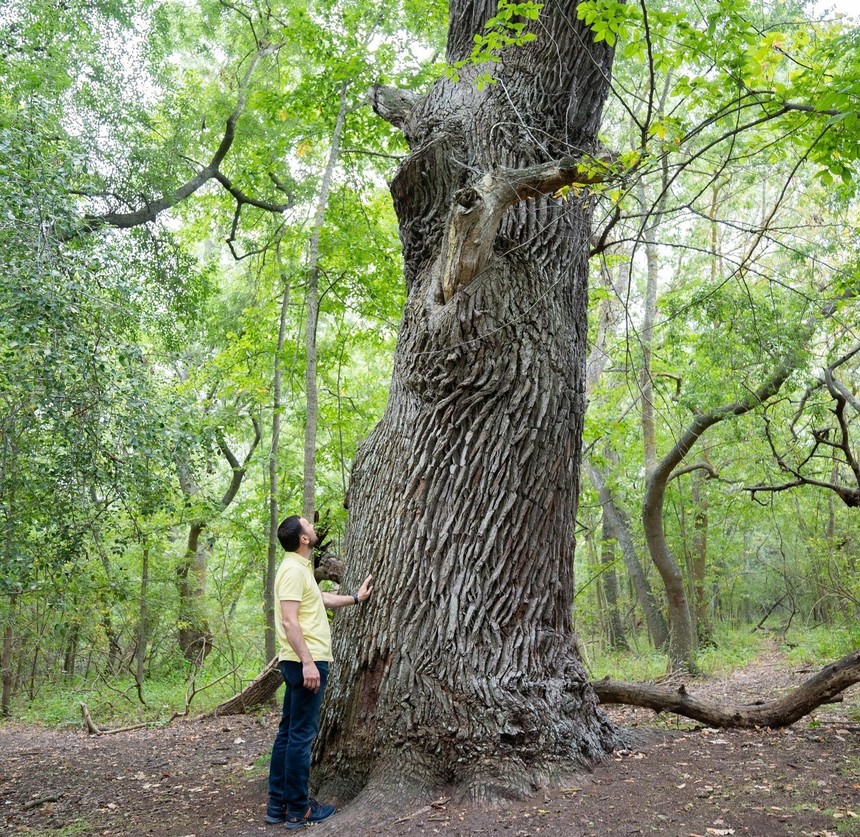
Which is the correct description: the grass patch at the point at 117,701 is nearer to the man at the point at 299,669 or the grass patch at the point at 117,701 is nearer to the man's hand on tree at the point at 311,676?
the man at the point at 299,669

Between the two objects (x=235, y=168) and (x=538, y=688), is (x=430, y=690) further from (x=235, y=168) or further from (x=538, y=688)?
(x=235, y=168)

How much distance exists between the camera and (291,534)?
4395 mm

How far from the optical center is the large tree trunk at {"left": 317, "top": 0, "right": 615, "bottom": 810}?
3906 millimetres

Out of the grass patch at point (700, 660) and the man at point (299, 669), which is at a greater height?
the man at point (299, 669)

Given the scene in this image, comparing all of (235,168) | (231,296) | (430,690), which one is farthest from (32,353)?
(231,296)

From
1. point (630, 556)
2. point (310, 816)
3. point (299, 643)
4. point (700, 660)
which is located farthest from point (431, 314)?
point (630, 556)

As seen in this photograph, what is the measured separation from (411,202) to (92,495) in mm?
3463

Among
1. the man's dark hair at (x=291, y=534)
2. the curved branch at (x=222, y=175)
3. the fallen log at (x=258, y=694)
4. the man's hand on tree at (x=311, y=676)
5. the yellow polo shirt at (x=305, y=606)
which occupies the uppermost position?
the curved branch at (x=222, y=175)

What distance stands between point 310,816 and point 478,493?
1997 mm

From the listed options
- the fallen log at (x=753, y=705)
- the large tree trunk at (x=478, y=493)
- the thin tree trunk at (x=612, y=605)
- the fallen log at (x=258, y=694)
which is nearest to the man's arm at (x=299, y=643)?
the large tree trunk at (x=478, y=493)

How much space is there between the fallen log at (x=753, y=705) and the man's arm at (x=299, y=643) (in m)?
2.21

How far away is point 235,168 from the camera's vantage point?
40.5ft

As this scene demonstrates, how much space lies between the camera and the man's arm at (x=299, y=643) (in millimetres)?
4023

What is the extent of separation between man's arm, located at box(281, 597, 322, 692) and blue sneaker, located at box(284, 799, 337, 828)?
617 mm
